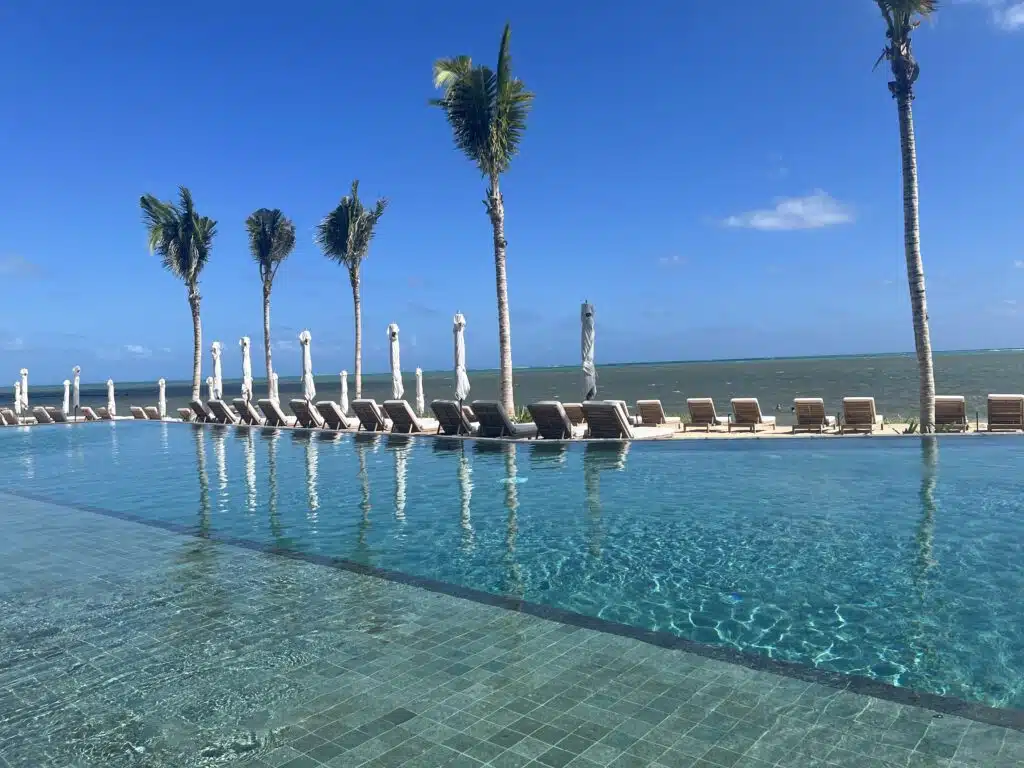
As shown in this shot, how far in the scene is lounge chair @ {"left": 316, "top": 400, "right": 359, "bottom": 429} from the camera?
801 inches

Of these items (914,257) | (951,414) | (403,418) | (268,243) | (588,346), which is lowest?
(951,414)

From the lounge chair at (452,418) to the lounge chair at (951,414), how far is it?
32.9 ft

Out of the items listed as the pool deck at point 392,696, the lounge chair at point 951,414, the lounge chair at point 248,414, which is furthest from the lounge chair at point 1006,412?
the lounge chair at point 248,414

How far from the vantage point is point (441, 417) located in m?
17.2

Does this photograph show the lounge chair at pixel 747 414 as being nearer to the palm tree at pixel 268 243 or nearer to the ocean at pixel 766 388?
the ocean at pixel 766 388

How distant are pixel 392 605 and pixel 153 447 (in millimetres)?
15344

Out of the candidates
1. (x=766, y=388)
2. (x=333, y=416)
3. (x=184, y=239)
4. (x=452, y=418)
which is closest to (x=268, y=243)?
(x=184, y=239)

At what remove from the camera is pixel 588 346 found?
17.1m

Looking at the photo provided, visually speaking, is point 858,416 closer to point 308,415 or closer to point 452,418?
point 452,418

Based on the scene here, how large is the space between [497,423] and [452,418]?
4.27 feet

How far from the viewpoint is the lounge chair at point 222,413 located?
83.4 ft

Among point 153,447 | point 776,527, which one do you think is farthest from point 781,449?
point 153,447

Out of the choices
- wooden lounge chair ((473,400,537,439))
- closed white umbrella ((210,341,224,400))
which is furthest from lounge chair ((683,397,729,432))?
closed white umbrella ((210,341,224,400))

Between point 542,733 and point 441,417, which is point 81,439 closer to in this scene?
point 441,417
